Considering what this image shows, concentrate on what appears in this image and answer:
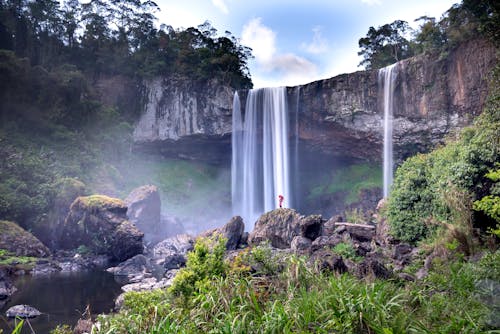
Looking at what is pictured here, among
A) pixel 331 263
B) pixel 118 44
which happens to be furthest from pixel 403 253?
pixel 118 44

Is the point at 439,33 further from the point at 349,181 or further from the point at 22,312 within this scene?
the point at 22,312

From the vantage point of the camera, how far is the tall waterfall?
31.1 m

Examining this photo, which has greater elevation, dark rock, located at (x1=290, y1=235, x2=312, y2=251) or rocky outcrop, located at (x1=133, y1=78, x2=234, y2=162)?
rocky outcrop, located at (x1=133, y1=78, x2=234, y2=162)

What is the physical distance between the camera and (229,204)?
35.2 metres

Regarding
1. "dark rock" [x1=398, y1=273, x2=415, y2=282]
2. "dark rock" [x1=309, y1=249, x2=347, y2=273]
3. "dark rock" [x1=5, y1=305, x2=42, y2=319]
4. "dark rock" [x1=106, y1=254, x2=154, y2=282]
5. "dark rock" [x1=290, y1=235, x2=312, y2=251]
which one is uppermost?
"dark rock" [x1=309, y1=249, x2=347, y2=273]

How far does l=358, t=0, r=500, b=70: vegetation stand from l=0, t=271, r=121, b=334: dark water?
1599 cm

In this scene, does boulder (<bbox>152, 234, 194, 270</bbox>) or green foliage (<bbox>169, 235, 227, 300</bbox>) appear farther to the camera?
boulder (<bbox>152, 234, 194, 270</bbox>)

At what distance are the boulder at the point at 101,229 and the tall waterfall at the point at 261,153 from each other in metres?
14.0

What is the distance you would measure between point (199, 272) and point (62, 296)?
795cm

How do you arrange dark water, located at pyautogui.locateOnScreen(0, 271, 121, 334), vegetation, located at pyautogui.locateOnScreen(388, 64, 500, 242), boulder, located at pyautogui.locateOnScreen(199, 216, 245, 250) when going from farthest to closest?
boulder, located at pyautogui.locateOnScreen(199, 216, 245, 250) < vegetation, located at pyautogui.locateOnScreen(388, 64, 500, 242) < dark water, located at pyautogui.locateOnScreen(0, 271, 121, 334)

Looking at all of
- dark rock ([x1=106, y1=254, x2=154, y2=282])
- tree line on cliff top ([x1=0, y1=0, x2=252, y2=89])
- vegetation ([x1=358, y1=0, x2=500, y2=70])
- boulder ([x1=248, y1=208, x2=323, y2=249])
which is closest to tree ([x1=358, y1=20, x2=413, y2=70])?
vegetation ([x1=358, y1=0, x2=500, y2=70])

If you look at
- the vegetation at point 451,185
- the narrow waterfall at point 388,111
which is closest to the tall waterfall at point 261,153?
the narrow waterfall at point 388,111

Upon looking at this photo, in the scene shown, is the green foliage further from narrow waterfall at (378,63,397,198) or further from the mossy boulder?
narrow waterfall at (378,63,397,198)

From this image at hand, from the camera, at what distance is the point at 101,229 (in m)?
17.8
